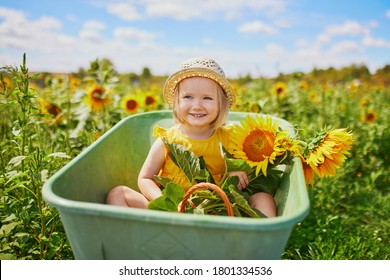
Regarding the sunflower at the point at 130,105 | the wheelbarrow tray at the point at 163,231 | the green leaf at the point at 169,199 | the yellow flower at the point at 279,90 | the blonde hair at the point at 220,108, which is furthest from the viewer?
the yellow flower at the point at 279,90

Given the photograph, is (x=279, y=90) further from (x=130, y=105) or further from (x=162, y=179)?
(x=162, y=179)

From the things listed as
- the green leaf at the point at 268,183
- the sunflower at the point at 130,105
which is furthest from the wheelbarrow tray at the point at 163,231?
the sunflower at the point at 130,105

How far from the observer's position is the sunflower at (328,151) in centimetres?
154

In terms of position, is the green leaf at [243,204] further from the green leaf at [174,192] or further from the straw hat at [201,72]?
the straw hat at [201,72]

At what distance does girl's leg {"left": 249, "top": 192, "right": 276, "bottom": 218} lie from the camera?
1.58 m

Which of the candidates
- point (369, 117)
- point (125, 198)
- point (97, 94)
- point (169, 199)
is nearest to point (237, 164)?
point (169, 199)

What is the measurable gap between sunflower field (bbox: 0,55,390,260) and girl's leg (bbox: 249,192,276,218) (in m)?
0.35

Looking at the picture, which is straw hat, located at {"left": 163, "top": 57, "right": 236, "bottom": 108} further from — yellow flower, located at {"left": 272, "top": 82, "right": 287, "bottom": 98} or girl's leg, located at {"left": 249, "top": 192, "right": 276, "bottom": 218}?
yellow flower, located at {"left": 272, "top": 82, "right": 287, "bottom": 98}

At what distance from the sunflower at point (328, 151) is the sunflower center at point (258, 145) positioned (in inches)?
5.6

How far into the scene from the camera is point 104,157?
1755 mm

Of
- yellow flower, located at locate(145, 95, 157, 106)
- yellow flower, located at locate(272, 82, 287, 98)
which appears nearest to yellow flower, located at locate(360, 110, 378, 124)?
yellow flower, located at locate(272, 82, 287, 98)

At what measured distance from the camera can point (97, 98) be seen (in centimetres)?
267

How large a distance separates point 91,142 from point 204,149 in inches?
19.9

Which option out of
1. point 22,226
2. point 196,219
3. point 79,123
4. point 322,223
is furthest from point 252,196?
point 79,123
